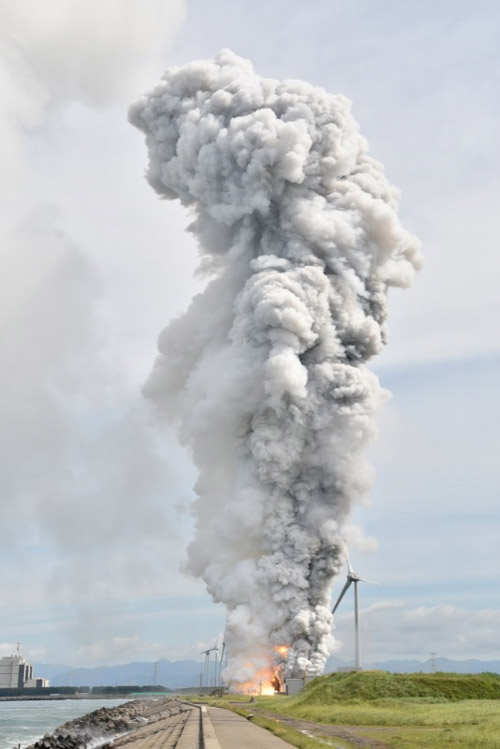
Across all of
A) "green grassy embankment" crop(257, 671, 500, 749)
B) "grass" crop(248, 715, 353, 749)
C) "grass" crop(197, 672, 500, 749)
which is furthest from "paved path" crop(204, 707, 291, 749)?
"green grassy embankment" crop(257, 671, 500, 749)

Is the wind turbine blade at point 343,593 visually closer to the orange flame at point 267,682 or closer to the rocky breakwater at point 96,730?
the orange flame at point 267,682

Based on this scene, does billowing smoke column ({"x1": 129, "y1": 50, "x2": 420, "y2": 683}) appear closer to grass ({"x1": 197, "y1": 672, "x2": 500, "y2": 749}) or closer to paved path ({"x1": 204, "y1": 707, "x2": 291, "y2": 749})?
grass ({"x1": 197, "y1": 672, "x2": 500, "y2": 749})

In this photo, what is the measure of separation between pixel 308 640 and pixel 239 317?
37091mm

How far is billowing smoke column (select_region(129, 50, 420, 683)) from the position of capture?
92812 millimetres

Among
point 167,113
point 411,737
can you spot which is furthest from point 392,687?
point 167,113

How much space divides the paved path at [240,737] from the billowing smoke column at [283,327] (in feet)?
149

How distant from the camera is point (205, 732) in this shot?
38469mm

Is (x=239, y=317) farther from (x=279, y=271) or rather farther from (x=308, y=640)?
(x=308, y=640)

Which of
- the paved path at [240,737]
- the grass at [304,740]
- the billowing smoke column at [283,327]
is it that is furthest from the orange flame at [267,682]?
the grass at [304,740]

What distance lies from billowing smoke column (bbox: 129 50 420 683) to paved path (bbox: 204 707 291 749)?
4540cm

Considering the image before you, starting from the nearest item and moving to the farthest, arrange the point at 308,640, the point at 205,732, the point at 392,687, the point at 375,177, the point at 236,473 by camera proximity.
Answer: the point at 205,732 < the point at 392,687 < the point at 308,640 < the point at 236,473 < the point at 375,177

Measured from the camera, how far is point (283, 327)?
94.0m

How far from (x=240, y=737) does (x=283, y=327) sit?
6141cm

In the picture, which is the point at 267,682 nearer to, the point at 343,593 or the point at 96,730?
the point at 343,593
